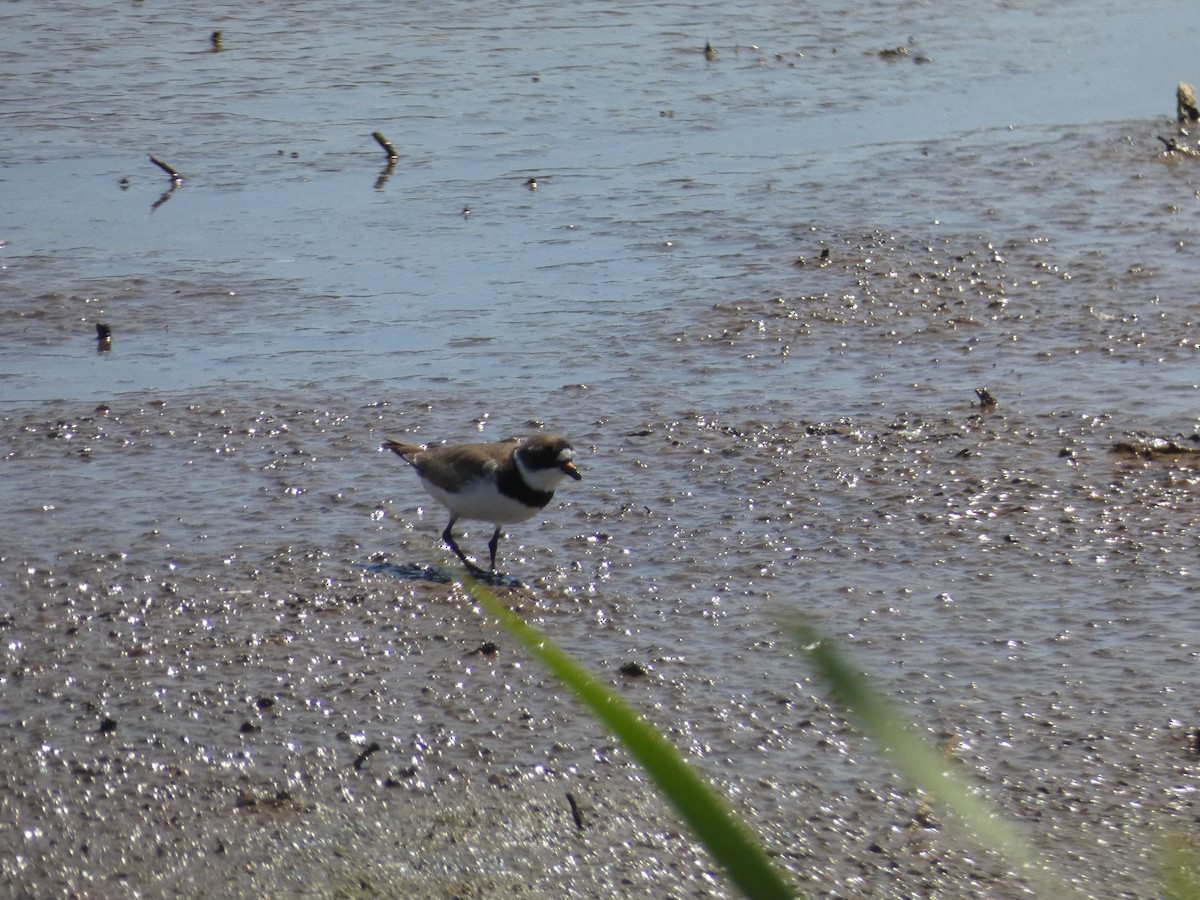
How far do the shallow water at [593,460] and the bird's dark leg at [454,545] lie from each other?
107 millimetres

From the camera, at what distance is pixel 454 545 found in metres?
6.43

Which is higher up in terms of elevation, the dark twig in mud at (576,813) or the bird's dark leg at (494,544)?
the dark twig in mud at (576,813)

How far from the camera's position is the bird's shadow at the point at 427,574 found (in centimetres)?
632

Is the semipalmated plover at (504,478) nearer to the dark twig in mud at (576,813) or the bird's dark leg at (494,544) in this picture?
the bird's dark leg at (494,544)

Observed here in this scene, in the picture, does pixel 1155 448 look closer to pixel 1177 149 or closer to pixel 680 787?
pixel 1177 149

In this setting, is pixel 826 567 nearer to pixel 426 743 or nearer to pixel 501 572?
pixel 501 572

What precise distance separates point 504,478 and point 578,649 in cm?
86

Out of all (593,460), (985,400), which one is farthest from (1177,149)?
(593,460)

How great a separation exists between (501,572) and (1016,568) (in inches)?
79.7

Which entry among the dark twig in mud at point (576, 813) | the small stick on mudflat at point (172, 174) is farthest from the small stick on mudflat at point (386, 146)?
the dark twig in mud at point (576, 813)

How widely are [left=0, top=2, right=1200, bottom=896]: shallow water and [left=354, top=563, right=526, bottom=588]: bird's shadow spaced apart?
0.05m

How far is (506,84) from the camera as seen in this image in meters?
14.6

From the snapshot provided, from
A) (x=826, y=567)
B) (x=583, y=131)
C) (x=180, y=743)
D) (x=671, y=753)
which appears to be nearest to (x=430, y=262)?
(x=583, y=131)

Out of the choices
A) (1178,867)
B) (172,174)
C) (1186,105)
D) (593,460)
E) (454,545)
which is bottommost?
(593,460)
